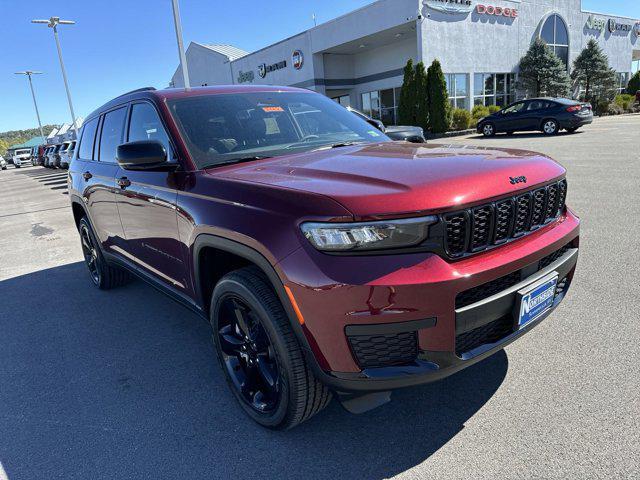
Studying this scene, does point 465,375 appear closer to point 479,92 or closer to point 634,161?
point 634,161

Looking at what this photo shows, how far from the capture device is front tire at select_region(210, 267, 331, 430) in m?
2.11

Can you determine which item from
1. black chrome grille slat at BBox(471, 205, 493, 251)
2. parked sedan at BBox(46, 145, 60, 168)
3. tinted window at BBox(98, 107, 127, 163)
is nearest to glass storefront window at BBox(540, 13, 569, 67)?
tinted window at BBox(98, 107, 127, 163)

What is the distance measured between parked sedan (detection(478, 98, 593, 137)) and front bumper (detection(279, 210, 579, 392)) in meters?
18.5

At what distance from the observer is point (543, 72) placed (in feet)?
93.0

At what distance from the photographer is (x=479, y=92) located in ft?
92.0

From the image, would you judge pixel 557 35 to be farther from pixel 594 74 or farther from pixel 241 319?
pixel 241 319

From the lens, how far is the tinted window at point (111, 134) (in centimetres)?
387

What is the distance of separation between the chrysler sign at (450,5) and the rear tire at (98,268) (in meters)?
24.4

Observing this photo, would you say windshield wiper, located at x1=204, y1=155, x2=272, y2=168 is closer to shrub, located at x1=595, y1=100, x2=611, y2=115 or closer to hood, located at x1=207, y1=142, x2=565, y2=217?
hood, located at x1=207, y1=142, x2=565, y2=217

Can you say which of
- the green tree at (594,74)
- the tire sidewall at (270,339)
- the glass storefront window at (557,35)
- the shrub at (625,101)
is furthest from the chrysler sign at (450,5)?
the tire sidewall at (270,339)

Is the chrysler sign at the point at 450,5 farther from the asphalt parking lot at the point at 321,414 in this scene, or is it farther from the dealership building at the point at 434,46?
the asphalt parking lot at the point at 321,414

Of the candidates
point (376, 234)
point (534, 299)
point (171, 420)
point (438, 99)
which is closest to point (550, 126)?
point (438, 99)

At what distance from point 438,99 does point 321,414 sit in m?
23.2

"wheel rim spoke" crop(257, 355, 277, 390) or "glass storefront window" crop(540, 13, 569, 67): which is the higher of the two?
"glass storefront window" crop(540, 13, 569, 67)
